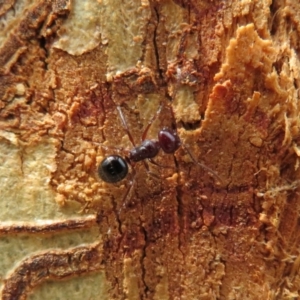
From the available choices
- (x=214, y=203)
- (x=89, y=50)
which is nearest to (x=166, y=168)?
(x=214, y=203)

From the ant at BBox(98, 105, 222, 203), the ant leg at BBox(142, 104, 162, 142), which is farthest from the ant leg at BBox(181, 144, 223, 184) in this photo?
the ant leg at BBox(142, 104, 162, 142)

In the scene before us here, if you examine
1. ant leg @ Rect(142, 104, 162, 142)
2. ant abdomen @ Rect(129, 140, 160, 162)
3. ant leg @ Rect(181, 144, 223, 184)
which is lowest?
ant leg @ Rect(181, 144, 223, 184)

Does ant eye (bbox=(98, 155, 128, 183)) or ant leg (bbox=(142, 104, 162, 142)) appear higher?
ant leg (bbox=(142, 104, 162, 142))

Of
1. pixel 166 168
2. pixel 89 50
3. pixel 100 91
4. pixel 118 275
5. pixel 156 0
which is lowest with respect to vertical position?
pixel 118 275

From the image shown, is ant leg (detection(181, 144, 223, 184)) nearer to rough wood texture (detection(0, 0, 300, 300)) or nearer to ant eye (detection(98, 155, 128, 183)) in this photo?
rough wood texture (detection(0, 0, 300, 300))

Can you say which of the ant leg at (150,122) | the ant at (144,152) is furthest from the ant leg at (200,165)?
the ant leg at (150,122)

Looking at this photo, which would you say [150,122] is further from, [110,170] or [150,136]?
[110,170]

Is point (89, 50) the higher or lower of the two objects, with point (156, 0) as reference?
lower

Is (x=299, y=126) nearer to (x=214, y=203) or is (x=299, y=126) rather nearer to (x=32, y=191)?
(x=214, y=203)
